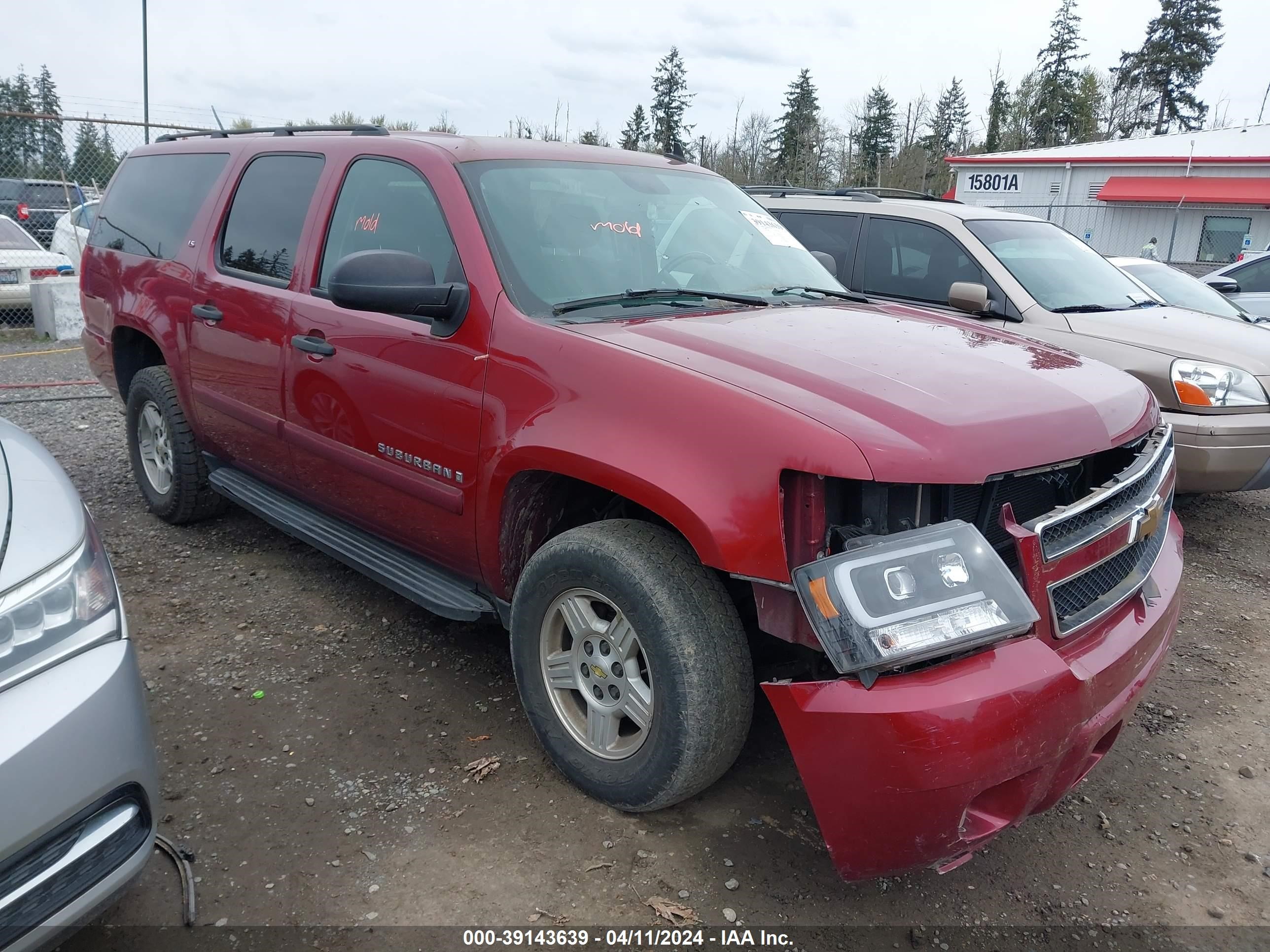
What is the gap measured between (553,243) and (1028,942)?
7.81 feet

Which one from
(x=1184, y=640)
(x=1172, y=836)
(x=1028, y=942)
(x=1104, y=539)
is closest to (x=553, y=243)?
(x=1104, y=539)

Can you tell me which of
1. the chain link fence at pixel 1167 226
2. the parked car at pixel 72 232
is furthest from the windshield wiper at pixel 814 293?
the chain link fence at pixel 1167 226

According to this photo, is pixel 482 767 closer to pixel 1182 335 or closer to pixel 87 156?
pixel 1182 335

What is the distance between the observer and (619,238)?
10.4 ft

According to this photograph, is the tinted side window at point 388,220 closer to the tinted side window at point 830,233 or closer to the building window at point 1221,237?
the tinted side window at point 830,233

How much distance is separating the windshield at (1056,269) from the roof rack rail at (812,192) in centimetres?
89

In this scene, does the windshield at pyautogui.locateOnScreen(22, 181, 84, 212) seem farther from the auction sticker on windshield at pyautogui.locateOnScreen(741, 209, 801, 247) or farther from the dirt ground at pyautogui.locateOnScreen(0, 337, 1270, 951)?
the auction sticker on windshield at pyautogui.locateOnScreen(741, 209, 801, 247)

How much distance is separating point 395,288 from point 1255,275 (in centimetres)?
1035

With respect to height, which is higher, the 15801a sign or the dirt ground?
the 15801a sign

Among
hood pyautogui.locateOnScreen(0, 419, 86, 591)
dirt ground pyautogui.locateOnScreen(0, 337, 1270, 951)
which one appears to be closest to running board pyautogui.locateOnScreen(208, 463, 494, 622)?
dirt ground pyautogui.locateOnScreen(0, 337, 1270, 951)

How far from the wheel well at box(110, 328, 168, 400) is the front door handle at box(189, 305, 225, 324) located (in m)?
0.90

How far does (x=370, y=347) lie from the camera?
3102mm

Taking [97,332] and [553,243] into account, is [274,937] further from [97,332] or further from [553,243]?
[97,332]

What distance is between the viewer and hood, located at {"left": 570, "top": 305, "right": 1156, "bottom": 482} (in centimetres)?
202
